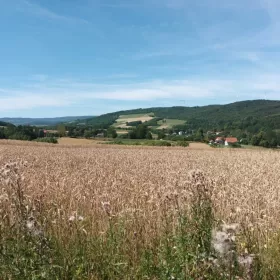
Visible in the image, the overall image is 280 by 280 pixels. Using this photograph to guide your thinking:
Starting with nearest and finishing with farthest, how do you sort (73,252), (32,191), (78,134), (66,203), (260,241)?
(73,252) → (260,241) → (66,203) → (32,191) → (78,134)

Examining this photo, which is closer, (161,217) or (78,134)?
(161,217)

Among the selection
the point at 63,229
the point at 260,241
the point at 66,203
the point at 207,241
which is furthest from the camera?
the point at 66,203

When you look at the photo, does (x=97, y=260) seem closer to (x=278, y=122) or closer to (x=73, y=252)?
(x=73, y=252)

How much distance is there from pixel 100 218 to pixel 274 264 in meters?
3.65

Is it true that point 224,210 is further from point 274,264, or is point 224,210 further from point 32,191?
point 32,191

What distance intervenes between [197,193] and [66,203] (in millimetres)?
4441

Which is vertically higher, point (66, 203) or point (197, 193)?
point (197, 193)

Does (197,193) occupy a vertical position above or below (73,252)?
above

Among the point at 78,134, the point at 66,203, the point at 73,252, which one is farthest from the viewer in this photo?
the point at 78,134

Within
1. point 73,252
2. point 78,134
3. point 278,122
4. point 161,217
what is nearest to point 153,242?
point 161,217

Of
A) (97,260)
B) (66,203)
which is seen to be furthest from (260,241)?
A: (66,203)

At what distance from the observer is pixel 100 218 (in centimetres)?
741

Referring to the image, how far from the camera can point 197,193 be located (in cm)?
516

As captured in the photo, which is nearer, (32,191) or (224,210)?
(224,210)
